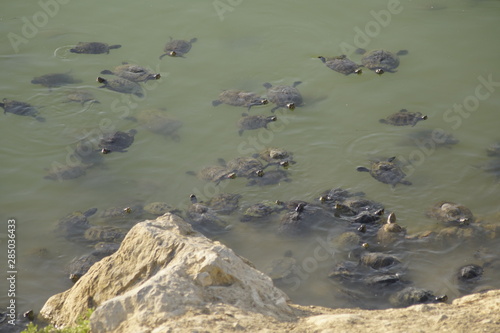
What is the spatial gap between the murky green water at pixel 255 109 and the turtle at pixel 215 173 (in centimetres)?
12

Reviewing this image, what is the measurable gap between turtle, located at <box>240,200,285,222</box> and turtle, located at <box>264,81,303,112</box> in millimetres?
2544

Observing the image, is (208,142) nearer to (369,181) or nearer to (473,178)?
(369,181)

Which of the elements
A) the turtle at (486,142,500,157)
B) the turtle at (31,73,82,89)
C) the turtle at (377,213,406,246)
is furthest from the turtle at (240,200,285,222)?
the turtle at (31,73,82,89)

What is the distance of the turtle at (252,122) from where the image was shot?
10.2 metres

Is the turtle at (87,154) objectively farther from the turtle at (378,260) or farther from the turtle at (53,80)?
the turtle at (378,260)

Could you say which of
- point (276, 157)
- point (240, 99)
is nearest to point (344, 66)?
point (240, 99)

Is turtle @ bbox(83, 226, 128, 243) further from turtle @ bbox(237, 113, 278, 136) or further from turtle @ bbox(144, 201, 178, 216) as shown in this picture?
turtle @ bbox(237, 113, 278, 136)

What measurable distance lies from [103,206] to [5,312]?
2.32 meters

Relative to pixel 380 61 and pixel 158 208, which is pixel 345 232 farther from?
pixel 380 61

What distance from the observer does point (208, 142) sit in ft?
33.4

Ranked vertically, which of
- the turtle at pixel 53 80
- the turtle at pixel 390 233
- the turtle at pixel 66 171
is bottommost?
the turtle at pixel 66 171

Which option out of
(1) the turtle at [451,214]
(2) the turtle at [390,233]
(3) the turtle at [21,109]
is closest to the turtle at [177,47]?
(3) the turtle at [21,109]

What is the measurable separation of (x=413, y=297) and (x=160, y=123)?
5432 millimetres

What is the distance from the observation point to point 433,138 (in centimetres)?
1014
